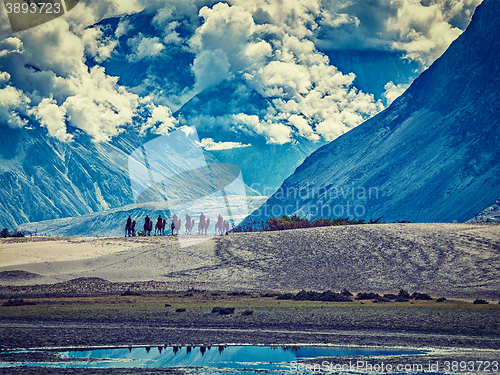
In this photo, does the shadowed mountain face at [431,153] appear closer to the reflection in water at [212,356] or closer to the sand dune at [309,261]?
the sand dune at [309,261]

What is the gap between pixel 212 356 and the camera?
22.5 m

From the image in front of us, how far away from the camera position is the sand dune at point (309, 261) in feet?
139

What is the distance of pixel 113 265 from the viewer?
52.1 meters

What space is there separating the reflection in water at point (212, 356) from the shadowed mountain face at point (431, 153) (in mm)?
101715

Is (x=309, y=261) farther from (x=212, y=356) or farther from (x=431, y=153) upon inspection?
(x=431, y=153)

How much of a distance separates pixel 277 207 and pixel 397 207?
5874 cm

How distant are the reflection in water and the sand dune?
18.5 metres

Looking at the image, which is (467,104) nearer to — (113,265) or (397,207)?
(397,207)

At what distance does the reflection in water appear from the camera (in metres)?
20.7

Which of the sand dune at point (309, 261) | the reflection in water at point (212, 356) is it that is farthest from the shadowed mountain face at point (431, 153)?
the reflection in water at point (212, 356)

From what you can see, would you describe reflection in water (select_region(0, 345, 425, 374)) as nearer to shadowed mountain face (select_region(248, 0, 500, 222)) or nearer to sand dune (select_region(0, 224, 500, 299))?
sand dune (select_region(0, 224, 500, 299))

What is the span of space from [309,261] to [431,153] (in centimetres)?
11275

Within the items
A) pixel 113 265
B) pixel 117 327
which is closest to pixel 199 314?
pixel 117 327

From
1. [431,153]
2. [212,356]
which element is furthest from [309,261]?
[431,153]
